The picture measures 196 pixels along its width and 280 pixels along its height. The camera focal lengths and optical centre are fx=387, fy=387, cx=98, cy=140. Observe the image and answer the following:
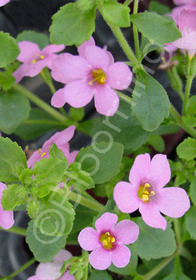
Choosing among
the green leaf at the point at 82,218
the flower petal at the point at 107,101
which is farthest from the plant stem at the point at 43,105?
the flower petal at the point at 107,101

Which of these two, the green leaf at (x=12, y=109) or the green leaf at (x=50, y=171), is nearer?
the green leaf at (x=50, y=171)

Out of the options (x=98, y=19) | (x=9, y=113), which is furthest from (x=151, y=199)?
(x=98, y=19)

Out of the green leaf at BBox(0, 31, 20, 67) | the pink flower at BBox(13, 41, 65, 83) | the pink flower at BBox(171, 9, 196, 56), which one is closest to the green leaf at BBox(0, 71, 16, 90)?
the pink flower at BBox(13, 41, 65, 83)

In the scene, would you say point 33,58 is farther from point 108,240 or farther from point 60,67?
point 108,240

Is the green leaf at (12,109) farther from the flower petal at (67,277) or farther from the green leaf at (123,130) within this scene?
the flower petal at (67,277)

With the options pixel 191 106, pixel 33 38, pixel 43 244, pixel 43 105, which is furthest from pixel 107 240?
pixel 33 38

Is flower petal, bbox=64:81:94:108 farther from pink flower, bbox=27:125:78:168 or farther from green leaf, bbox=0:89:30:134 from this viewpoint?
green leaf, bbox=0:89:30:134
